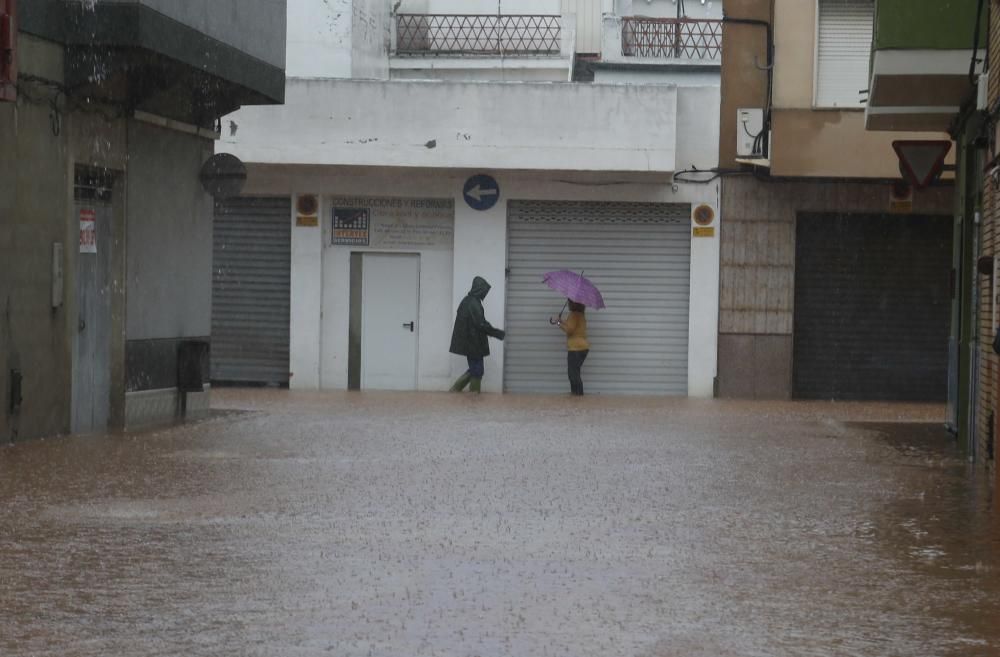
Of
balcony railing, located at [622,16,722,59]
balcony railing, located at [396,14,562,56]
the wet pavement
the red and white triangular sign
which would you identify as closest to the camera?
the wet pavement

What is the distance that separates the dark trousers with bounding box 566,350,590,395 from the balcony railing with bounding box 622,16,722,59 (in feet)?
33.6

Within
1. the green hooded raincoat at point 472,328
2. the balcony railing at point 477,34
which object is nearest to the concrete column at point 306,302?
the green hooded raincoat at point 472,328

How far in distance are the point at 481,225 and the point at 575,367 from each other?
253 centimetres

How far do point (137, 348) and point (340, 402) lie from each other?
5.36 m

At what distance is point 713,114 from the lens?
25.8 metres

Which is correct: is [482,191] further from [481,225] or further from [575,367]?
[575,367]

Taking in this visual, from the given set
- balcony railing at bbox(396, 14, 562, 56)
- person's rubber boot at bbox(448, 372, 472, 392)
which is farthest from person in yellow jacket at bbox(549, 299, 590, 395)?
balcony railing at bbox(396, 14, 562, 56)

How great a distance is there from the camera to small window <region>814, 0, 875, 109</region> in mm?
24172

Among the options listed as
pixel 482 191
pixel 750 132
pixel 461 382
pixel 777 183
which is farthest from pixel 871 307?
pixel 461 382

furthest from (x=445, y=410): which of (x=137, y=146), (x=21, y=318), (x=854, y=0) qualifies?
(x=854, y=0)

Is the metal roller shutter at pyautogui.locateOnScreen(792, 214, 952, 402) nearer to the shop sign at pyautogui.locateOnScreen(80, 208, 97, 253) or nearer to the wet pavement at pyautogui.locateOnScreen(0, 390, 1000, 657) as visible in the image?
the wet pavement at pyautogui.locateOnScreen(0, 390, 1000, 657)

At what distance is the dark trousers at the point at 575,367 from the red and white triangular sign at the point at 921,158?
25.5 feet

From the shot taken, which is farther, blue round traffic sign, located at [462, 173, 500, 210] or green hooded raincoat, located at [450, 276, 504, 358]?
blue round traffic sign, located at [462, 173, 500, 210]

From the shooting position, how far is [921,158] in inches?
727
